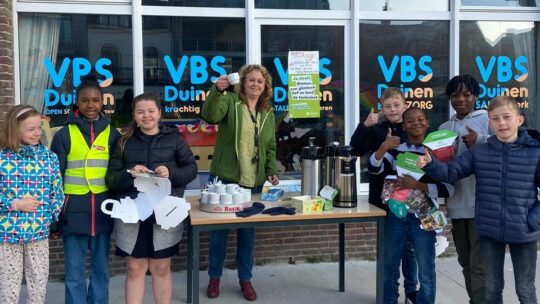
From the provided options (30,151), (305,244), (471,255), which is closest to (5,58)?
(30,151)

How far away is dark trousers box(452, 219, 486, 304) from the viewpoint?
12.8ft

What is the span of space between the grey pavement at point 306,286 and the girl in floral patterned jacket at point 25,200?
121cm

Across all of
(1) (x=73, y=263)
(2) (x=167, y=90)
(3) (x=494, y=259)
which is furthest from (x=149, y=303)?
(3) (x=494, y=259)

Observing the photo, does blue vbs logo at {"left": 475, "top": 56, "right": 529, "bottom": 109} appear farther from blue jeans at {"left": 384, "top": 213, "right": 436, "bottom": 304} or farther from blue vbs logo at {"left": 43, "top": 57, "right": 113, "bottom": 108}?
blue vbs logo at {"left": 43, "top": 57, "right": 113, "bottom": 108}

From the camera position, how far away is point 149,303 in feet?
15.4

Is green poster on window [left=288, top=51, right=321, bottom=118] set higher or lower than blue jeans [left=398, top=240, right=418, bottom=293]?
higher

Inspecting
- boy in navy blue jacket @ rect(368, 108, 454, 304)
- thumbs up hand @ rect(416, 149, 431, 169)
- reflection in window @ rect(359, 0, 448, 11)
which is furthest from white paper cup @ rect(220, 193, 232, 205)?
reflection in window @ rect(359, 0, 448, 11)

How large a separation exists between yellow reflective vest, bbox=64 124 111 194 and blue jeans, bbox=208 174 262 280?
112 cm

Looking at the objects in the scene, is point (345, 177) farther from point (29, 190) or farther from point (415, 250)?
point (29, 190)

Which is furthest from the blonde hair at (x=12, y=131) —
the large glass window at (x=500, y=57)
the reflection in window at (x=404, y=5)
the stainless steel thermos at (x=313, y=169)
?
the large glass window at (x=500, y=57)

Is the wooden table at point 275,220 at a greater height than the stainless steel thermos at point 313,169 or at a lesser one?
lesser

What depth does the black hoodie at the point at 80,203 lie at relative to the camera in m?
3.76

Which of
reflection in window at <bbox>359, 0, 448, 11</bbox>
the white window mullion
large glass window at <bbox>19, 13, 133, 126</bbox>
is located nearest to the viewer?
large glass window at <bbox>19, 13, 133, 126</bbox>

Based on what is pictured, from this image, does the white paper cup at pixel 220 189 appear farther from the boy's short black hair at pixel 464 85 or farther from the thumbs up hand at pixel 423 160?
the boy's short black hair at pixel 464 85
